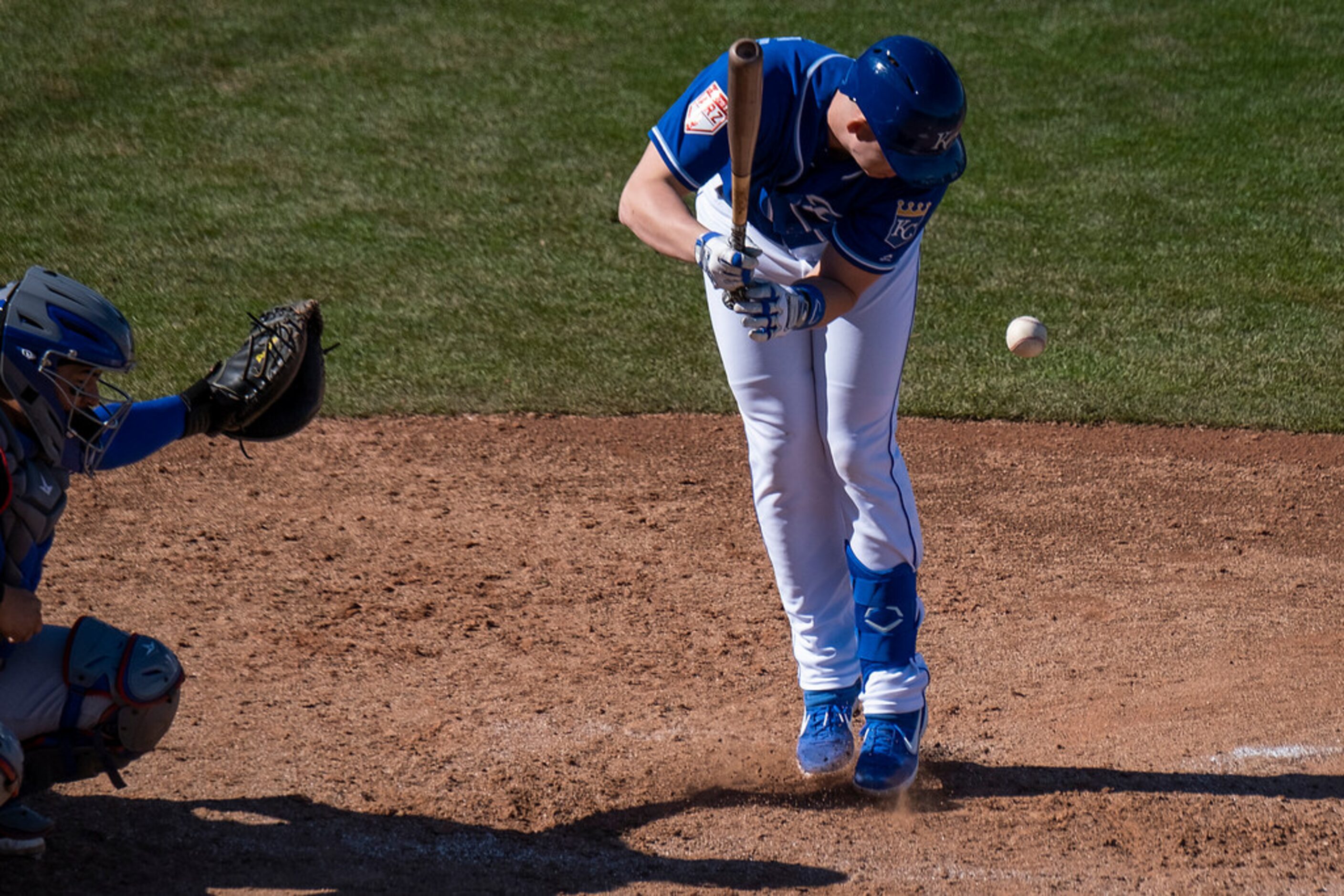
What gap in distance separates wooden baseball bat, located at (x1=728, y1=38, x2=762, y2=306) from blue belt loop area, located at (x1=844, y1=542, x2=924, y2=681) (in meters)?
0.90

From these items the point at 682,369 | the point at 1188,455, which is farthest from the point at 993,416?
the point at 682,369

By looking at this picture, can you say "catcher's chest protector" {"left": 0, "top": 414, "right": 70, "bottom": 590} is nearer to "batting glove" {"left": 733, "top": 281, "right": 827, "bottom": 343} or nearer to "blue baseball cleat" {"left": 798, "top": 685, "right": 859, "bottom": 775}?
"batting glove" {"left": 733, "top": 281, "right": 827, "bottom": 343}

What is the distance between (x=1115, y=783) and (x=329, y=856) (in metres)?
1.94

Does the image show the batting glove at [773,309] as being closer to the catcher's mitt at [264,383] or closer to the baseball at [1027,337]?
the catcher's mitt at [264,383]

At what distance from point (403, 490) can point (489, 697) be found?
145cm

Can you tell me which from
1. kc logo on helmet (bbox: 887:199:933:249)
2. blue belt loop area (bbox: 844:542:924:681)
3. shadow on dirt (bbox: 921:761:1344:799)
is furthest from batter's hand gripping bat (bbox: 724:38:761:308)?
shadow on dirt (bbox: 921:761:1344:799)

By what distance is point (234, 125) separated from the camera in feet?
29.4

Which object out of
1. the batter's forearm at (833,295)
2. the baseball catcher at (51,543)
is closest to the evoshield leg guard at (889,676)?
the batter's forearm at (833,295)

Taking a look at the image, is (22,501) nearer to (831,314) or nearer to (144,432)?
(144,432)

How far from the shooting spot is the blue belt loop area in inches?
139

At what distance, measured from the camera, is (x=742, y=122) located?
9.42ft

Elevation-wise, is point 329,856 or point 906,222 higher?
point 906,222

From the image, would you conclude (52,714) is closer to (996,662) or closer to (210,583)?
(210,583)

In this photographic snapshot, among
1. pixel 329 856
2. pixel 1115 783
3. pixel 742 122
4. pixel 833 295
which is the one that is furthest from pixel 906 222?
pixel 329 856
